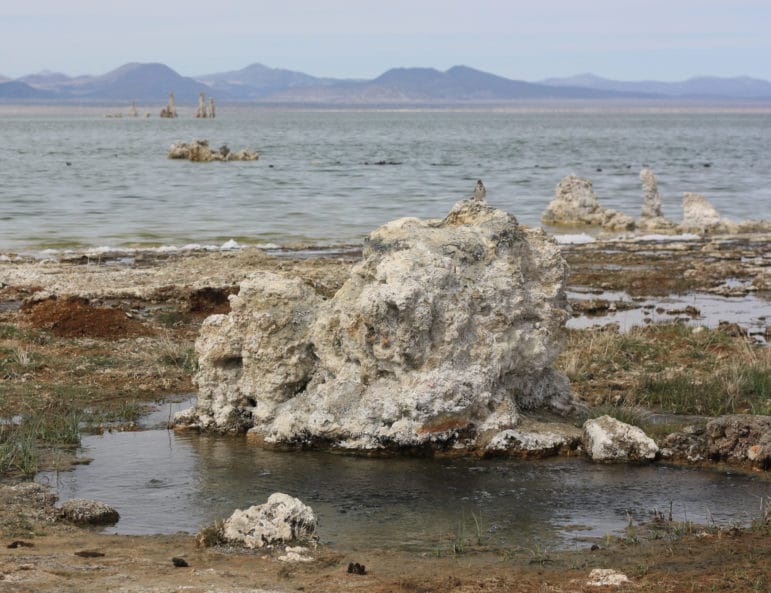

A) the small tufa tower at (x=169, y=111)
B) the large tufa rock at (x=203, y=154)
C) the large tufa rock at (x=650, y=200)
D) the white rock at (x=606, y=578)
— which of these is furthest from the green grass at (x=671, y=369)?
the small tufa tower at (x=169, y=111)

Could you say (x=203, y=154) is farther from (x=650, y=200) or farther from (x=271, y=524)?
(x=271, y=524)

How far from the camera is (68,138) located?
104438 millimetres

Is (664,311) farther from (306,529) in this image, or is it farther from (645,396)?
(306,529)

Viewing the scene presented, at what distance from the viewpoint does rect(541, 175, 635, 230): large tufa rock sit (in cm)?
3269

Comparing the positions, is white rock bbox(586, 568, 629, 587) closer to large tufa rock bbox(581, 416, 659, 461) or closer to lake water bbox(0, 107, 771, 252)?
large tufa rock bbox(581, 416, 659, 461)

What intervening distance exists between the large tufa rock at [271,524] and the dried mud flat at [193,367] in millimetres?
184

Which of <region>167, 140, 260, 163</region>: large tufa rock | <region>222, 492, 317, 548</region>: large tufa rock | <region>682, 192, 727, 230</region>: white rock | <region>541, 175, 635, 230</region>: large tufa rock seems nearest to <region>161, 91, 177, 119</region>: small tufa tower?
<region>167, 140, 260, 163</region>: large tufa rock

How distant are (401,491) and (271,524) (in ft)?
5.02

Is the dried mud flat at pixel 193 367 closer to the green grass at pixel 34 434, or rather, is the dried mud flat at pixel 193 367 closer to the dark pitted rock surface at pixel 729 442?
the green grass at pixel 34 434

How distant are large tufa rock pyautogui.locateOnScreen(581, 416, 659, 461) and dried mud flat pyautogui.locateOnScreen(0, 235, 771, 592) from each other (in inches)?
63.7

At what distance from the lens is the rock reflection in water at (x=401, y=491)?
24.0ft

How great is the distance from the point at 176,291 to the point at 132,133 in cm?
10415

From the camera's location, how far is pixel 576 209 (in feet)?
109

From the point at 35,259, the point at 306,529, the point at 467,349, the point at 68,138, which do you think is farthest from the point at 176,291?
the point at 68,138
